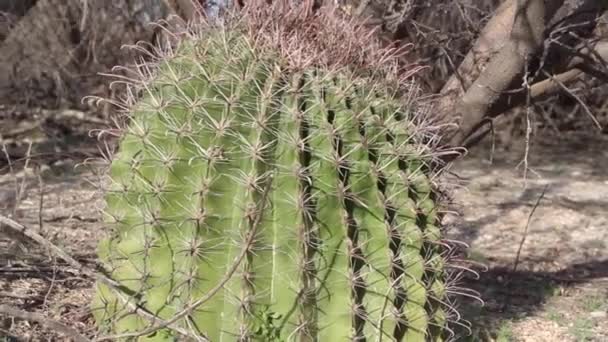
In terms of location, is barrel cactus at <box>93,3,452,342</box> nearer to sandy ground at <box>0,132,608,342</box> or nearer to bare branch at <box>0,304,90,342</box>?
bare branch at <box>0,304,90,342</box>

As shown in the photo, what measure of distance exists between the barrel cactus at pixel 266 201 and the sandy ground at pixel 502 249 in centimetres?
45

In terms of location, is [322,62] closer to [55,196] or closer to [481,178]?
[55,196]

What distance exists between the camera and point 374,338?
2.69 m

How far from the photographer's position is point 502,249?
19.4 feet

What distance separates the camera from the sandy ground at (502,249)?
149 inches

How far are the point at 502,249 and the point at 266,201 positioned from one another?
142 inches

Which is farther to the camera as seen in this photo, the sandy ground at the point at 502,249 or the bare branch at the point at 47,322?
the sandy ground at the point at 502,249

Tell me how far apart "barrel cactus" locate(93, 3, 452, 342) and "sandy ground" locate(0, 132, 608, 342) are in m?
0.45

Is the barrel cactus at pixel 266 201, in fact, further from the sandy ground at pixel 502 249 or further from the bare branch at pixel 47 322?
the sandy ground at pixel 502 249

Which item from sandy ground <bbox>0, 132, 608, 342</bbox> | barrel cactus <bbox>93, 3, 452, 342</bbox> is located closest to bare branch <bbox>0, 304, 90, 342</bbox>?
barrel cactus <bbox>93, 3, 452, 342</bbox>

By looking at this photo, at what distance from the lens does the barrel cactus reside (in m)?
2.58

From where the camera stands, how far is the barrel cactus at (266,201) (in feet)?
8.47

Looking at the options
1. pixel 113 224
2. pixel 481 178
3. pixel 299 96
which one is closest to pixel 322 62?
pixel 299 96

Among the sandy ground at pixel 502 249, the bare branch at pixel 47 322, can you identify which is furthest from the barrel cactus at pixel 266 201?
the sandy ground at pixel 502 249
